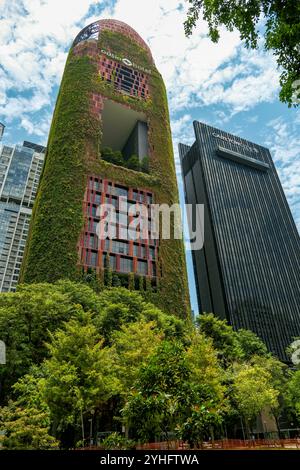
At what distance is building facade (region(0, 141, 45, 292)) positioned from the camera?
402ft

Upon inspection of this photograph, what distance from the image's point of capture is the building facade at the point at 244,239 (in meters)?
82.2

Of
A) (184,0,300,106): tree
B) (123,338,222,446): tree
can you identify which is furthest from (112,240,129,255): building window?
(184,0,300,106): tree

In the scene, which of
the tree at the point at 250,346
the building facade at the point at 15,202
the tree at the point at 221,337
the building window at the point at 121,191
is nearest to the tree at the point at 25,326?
the tree at the point at 221,337

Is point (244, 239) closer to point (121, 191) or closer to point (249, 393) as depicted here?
point (121, 191)

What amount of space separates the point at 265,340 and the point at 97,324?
59.0 metres

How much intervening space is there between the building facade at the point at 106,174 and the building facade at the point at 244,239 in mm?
27593

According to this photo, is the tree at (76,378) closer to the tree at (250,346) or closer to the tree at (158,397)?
the tree at (158,397)

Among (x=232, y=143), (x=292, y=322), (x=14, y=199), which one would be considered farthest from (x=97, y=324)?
(x=14, y=199)

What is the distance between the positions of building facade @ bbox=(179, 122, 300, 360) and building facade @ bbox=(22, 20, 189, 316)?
27593 mm

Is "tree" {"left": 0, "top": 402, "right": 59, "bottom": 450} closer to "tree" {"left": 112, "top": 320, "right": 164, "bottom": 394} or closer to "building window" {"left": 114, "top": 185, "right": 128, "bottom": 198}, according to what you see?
"tree" {"left": 112, "top": 320, "right": 164, "bottom": 394}

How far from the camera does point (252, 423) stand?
44594 millimetres

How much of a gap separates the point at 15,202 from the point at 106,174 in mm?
86894

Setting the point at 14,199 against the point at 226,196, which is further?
the point at 14,199

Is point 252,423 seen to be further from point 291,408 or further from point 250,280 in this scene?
point 250,280
